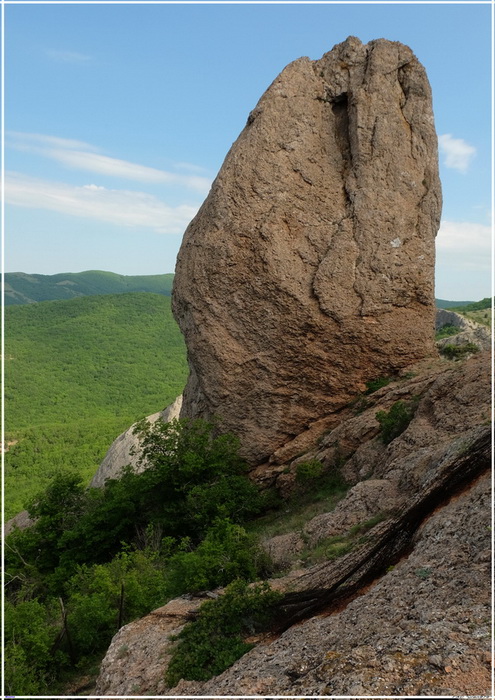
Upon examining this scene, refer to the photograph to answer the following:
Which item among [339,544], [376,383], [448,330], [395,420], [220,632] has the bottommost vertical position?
[220,632]

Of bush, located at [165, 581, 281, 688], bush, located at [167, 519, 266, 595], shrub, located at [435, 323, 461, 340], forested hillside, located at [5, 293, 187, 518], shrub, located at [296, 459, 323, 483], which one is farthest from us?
forested hillside, located at [5, 293, 187, 518]

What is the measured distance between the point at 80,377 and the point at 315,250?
5668cm

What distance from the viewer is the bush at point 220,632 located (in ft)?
20.8

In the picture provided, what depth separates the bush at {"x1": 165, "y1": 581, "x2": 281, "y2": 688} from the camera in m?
6.35

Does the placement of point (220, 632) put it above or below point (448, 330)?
below

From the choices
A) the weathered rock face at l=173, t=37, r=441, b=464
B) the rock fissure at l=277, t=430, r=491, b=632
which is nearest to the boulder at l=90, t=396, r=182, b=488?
the weathered rock face at l=173, t=37, r=441, b=464

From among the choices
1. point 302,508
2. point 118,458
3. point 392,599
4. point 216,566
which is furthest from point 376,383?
point 118,458

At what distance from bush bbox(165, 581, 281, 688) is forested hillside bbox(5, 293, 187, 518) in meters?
19.3

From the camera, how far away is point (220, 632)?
6.85m

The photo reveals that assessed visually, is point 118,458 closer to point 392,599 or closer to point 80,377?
point 392,599

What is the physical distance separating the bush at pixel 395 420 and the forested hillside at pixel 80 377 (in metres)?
18.7

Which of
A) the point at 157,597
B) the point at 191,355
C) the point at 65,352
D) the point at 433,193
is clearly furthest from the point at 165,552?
the point at 65,352

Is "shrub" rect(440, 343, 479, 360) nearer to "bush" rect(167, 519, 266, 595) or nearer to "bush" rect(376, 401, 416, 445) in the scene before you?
"bush" rect(376, 401, 416, 445)

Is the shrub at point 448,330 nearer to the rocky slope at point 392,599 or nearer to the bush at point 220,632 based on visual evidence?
the rocky slope at point 392,599
